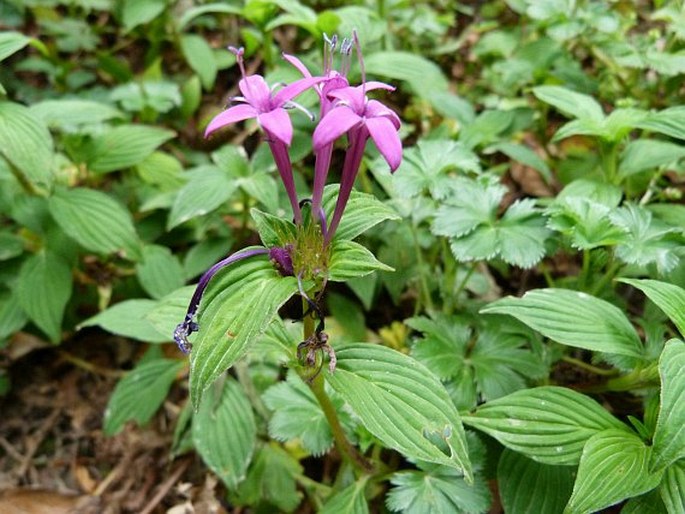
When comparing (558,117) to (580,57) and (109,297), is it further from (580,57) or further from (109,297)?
(109,297)

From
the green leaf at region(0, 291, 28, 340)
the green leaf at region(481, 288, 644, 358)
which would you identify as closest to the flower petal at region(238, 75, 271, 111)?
the green leaf at region(481, 288, 644, 358)

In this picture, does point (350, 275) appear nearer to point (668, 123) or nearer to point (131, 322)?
point (131, 322)

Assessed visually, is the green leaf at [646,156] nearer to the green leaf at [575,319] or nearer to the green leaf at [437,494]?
the green leaf at [575,319]

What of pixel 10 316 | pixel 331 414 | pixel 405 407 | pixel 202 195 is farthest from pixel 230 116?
pixel 10 316

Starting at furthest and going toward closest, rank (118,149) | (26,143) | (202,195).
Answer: (118,149) → (202,195) → (26,143)

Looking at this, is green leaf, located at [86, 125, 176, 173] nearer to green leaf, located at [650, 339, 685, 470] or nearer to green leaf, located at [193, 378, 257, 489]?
green leaf, located at [193, 378, 257, 489]

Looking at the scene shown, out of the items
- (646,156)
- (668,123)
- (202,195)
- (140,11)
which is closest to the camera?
(668,123)

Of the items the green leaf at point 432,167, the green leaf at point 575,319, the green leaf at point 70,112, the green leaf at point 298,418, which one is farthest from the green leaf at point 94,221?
the green leaf at point 575,319
